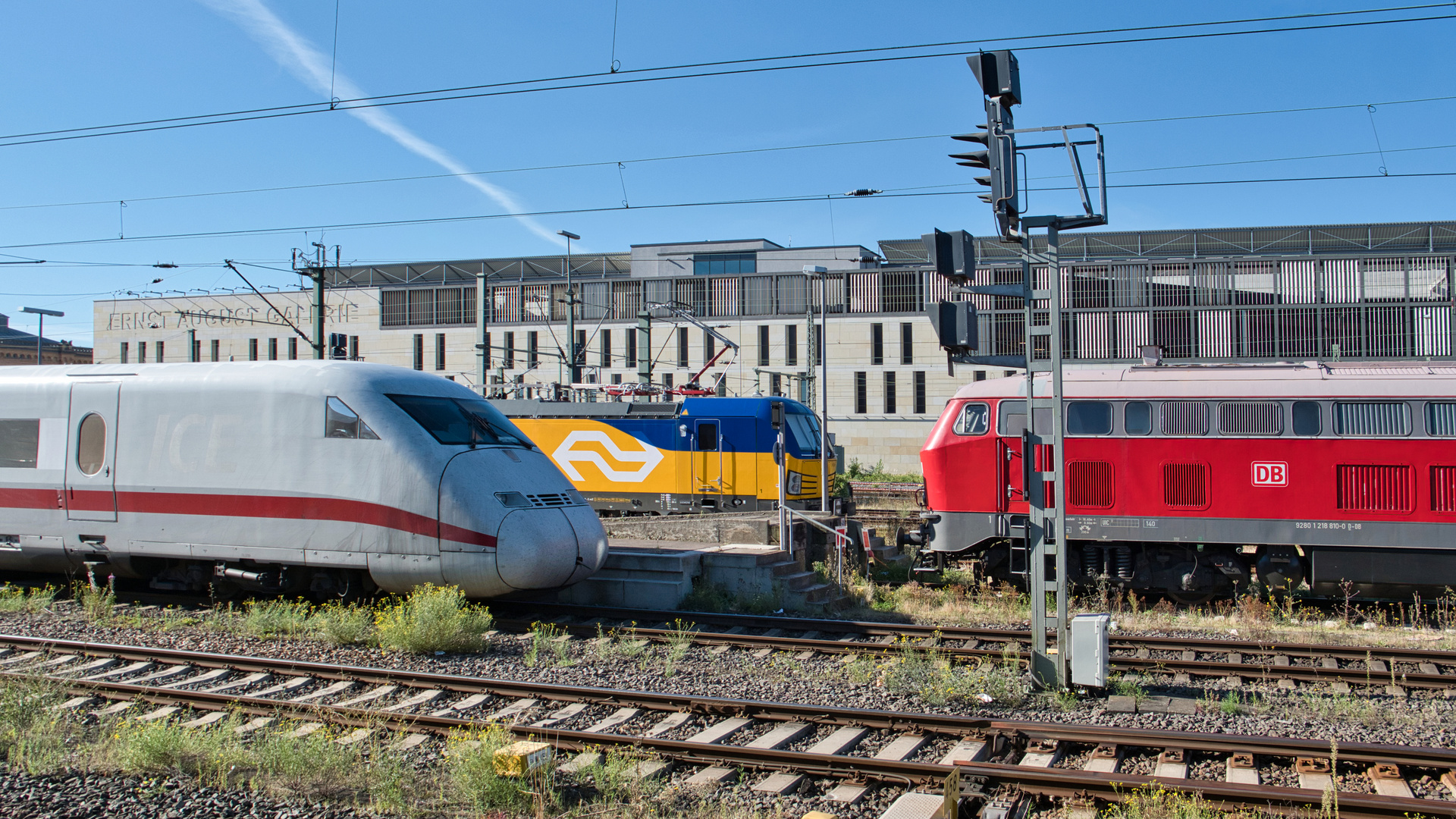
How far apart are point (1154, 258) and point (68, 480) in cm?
4192

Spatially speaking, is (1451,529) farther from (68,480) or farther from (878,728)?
(68,480)

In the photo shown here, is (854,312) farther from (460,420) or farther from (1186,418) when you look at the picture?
(460,420)

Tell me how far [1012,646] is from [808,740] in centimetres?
440

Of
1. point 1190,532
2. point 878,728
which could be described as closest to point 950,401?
point 1190,532

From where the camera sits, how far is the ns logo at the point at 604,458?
75.3 feet

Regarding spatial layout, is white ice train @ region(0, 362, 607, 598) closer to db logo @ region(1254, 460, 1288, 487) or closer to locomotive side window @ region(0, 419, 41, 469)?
locomotive side window @ region(0, 419, 41, 469)

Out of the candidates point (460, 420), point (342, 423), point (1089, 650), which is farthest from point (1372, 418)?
point (342, 423)

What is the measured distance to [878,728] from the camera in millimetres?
7883

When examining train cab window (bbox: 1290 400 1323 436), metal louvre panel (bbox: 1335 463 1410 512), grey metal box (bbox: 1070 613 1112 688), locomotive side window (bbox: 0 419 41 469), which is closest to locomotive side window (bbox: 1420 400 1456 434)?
metal louvre panel (bbox: 1335 463 1410 512)

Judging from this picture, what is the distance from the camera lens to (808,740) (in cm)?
767

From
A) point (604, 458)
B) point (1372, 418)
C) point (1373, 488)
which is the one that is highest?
point (1372, 418)

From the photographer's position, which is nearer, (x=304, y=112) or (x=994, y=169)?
(x=994, y=169)

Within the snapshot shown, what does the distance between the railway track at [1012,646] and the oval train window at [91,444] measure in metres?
5.52

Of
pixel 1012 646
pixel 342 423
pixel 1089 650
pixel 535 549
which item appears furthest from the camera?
pixel 342 423
